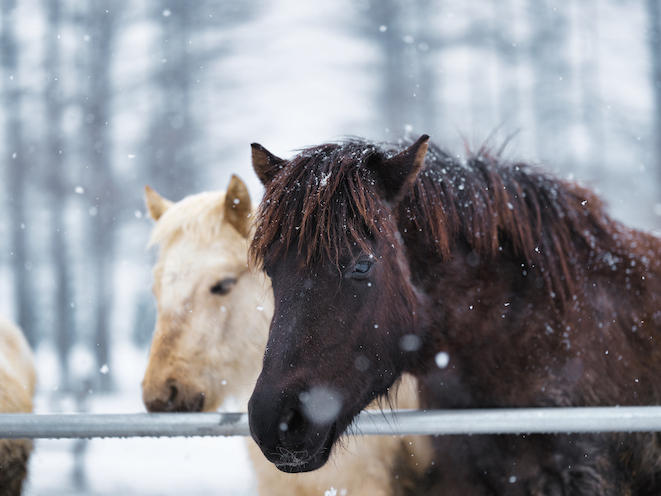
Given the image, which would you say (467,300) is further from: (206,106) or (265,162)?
(206,106)

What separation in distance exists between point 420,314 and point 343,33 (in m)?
7.39

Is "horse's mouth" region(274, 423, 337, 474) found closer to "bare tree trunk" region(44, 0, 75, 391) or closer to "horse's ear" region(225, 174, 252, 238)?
"horse's ear" region(225, 174, 252, 238)

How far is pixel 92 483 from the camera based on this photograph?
217 inches

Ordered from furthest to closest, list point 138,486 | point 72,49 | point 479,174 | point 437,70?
point 437,70, point 72,49, point 138,486, point 479,174

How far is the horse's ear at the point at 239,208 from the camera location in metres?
2.72

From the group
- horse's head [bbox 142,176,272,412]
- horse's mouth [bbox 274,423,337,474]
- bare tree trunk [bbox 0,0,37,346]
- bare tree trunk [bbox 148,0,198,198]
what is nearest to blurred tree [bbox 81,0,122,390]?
bare tree trunk [bbox 148,0,198,198]

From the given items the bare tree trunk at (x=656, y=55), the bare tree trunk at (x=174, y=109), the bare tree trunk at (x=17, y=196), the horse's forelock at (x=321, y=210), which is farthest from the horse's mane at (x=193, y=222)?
the bare tree trunk at (x=656, y=55)

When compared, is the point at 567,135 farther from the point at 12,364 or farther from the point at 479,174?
the point at 12,364

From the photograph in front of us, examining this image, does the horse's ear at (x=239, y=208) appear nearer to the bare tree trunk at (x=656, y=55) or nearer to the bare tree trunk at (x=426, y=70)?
the bare tree trunk at (x=426, y=70)

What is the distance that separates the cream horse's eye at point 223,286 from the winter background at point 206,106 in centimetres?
454

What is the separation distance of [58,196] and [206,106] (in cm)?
244

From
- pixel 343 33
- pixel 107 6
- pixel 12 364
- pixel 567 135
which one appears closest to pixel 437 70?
pixel 343 33

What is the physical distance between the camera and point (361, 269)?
1.81 metres

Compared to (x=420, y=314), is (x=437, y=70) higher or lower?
higher
